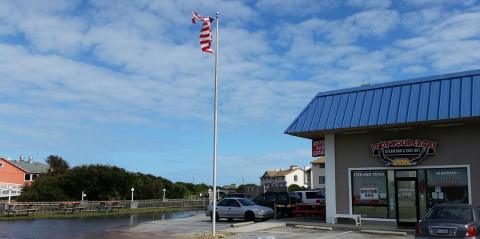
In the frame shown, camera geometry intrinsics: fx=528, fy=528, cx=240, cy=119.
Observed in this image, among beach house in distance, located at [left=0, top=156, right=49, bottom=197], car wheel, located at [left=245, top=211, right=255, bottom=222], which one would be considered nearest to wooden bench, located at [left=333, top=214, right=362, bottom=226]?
car wheel, located at [left=245, top=211, right=255, bottom=222]

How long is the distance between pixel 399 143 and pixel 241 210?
9.94 meters

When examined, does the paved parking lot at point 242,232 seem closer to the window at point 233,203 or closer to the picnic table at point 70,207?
the window at point 233,203

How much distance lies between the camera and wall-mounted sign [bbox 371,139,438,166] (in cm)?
2244

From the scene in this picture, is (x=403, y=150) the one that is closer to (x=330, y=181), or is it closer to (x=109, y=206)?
(x=330, y=181)

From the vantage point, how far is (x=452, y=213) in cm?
1509

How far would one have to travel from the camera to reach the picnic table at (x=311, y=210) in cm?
2841

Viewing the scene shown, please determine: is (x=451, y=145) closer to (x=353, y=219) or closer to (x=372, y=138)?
(x=372, y=138)

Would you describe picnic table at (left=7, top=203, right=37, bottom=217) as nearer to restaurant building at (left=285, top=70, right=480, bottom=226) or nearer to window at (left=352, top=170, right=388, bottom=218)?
restaurant building at (left=285, top=70, right=480, bottom=226)

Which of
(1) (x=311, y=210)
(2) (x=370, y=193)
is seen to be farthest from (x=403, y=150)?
(1) (x=311, y=210)

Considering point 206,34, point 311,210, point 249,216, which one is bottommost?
point 249,216

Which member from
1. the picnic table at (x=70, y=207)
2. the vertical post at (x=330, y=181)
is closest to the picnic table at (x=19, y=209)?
the picnic table at (x=70, y=207)

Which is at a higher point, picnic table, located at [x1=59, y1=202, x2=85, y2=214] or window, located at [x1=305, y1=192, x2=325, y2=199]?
window, located at [x1=305, y1=192, x2=325, y2=199]

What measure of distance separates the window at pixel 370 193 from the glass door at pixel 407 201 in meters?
0.59

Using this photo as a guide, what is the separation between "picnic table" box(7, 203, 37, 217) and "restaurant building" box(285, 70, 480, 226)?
2272cm
